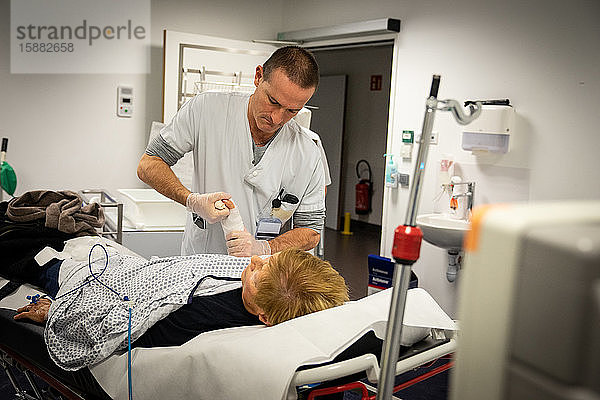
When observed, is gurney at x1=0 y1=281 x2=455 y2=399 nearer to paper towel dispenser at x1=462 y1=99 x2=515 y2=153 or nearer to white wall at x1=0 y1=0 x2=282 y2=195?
paper towel dispenser at x1=462 y1=99 x2=515 y2=153

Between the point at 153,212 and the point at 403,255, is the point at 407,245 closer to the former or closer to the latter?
the point at 403,255

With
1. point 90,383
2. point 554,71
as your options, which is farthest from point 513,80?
point 90,383

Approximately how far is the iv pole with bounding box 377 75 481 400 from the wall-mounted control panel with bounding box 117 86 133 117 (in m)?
4.21

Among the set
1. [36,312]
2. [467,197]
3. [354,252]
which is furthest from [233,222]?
[354,252]

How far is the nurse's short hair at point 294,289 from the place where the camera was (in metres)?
1.60

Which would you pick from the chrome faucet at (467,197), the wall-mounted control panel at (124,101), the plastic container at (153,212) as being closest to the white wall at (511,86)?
the chrome faucet at (467,197)

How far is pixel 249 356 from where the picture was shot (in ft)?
4.46

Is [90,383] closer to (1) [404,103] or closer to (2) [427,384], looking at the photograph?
(2) [427,384]

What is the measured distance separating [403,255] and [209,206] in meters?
1.17

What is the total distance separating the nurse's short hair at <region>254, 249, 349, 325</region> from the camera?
160 cm

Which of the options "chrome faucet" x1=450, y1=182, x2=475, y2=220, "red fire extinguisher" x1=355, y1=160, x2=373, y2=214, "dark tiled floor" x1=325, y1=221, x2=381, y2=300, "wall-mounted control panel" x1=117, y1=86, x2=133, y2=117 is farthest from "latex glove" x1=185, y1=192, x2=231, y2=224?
"red fire extinguisher" x1=355, y1=160, x2=373, y2=214

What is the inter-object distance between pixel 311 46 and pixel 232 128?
10.6 ft

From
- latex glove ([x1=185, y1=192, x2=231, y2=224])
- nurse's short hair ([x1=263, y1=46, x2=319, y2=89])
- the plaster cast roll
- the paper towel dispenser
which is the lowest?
the plaster cast roll

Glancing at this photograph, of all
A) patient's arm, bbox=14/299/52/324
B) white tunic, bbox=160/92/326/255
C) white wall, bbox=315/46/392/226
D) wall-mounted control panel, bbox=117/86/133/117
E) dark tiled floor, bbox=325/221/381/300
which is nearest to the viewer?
patient's arm, bbox=14/299/52/324
